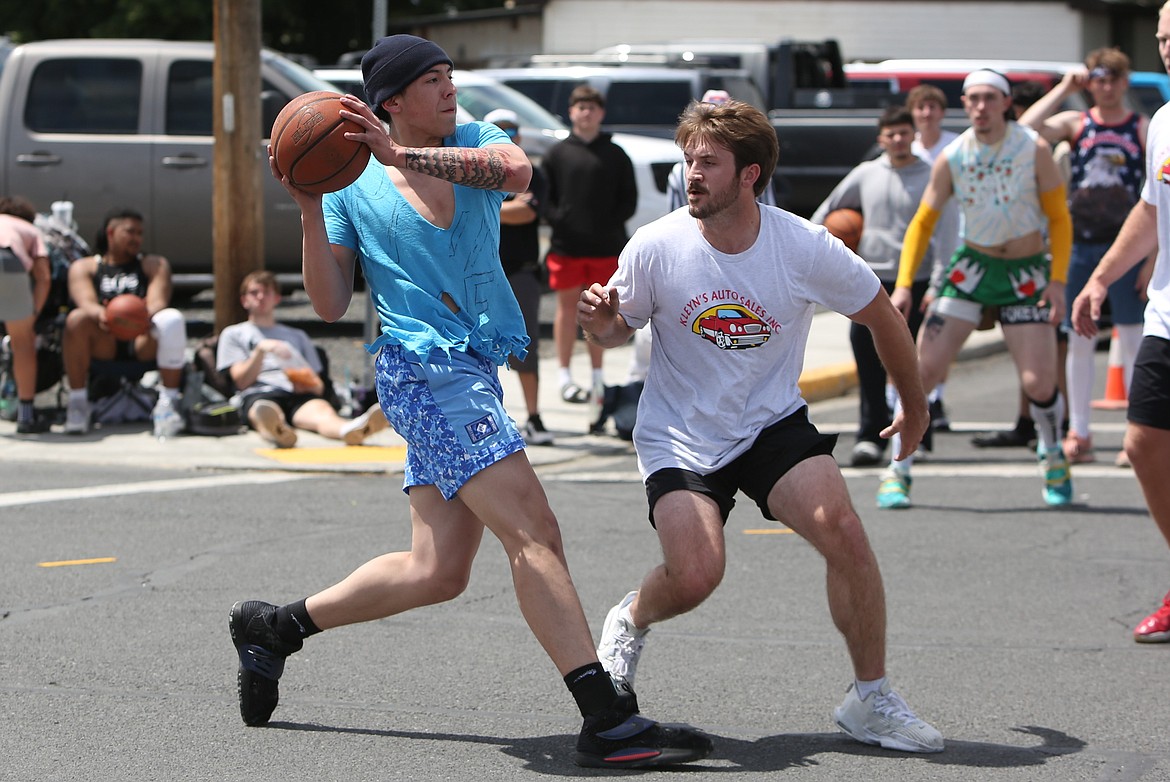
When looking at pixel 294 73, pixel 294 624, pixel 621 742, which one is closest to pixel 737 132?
pixel 621 742

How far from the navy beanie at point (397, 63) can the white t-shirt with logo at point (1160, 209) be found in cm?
263

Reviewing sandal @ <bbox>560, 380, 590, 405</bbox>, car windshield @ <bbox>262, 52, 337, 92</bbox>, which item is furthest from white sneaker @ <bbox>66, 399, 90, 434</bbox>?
car windshield @ <bbox>262, 52, 337, 92</bbox>

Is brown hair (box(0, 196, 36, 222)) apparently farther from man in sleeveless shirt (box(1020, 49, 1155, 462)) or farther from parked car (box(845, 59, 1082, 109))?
parked car (box(845, 59, 1082, 109))

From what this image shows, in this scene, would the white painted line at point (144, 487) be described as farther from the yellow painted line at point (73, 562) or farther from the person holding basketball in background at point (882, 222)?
the person holding basketball in background at point (882, 222)

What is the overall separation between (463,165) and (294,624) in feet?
4.71

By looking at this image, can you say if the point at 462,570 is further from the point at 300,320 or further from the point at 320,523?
the point at 300,320

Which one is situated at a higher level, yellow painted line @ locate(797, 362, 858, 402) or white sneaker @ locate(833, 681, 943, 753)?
white sneaker @ locate(833, 681, 943, 753)

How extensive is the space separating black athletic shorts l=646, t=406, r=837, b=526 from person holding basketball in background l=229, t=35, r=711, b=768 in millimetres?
387

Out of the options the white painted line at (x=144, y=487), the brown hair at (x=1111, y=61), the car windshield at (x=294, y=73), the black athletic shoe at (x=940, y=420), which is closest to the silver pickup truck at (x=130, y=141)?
the car windshield at (x=294, y=73)

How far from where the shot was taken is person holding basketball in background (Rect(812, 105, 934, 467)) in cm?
955

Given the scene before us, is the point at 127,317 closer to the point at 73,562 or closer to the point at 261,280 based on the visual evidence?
the point at 261,280

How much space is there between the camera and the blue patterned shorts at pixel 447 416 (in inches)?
178

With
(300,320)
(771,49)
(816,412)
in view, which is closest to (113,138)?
(300,320)

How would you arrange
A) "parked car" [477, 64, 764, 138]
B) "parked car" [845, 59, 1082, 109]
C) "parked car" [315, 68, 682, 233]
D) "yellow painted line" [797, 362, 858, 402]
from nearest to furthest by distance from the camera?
"yellow painted line" [797, 362, 858, 402], "parked car" [315, 68, 682, 233], "parked car" [477, 64, 764, 138], "parked car" [845, 59, 1082, 109]
